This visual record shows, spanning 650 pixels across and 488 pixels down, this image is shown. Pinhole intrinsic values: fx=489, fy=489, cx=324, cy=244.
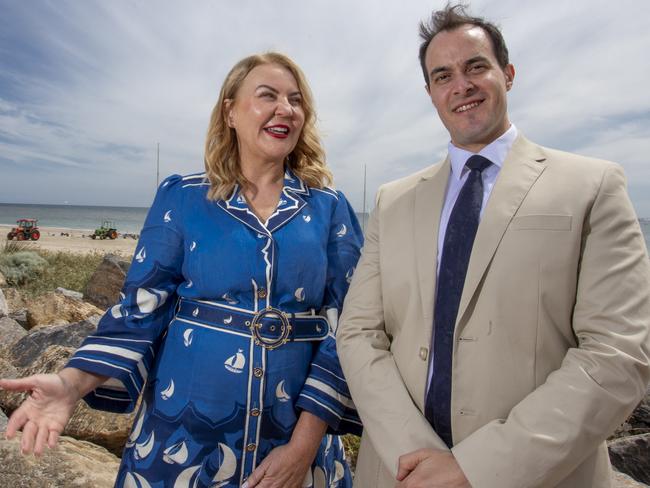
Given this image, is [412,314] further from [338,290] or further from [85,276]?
[85,276]

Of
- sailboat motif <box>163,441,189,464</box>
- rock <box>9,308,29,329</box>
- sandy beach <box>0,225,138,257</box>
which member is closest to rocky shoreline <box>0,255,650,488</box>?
rock <box>9,308,29,329</box>

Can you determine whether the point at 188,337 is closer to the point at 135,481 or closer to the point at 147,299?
the point at 147,299

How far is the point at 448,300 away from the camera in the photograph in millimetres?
1566

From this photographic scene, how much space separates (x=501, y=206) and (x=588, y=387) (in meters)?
0.57

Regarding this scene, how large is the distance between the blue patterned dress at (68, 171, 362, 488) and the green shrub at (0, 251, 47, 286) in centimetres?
914

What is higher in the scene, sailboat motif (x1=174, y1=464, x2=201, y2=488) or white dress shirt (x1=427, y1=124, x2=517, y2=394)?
white dress shirt (x1=427, y1=124, x2=517, y2=394)

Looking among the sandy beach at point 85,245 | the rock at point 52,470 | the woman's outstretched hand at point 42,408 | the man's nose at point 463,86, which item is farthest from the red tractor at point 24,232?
the man's nose at point 463,86

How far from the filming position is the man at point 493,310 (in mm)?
1318

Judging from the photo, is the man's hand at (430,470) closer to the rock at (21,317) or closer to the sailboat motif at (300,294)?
the sailboat motif at (300,294)

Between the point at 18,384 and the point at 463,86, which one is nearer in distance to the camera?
the point at 18,384

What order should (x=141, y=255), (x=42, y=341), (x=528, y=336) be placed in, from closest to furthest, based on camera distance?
(x=528, y=336) → (x=141, y=255) → (x=42, y=341)

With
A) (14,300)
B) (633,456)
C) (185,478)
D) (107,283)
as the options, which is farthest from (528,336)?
(14,300)

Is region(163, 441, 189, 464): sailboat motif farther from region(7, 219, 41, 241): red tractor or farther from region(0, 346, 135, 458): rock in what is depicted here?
region(7, 219, 41, 241): red tractor

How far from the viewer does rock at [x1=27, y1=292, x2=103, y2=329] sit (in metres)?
6.21
